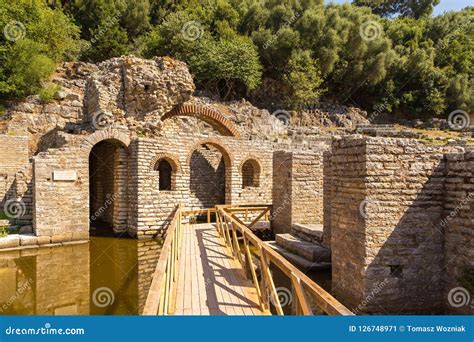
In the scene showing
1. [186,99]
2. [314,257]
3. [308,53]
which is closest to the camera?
[314,257]

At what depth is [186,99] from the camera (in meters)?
16.2

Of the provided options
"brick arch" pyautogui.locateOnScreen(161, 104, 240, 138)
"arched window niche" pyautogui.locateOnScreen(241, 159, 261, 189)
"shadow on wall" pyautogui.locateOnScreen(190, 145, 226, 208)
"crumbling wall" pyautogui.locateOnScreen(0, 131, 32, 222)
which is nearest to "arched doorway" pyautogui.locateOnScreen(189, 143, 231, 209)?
"shadow on wall" pyautogui.locateOnScreen(190, 145, 226, 208)

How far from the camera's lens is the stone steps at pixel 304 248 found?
7715 millimetres

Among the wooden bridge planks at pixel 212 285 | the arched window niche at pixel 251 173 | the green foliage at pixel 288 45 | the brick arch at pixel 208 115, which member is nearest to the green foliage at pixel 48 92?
the green foliage at pixel 288 45

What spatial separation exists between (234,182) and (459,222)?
10.0 metres

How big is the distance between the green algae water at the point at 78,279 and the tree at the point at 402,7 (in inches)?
1917

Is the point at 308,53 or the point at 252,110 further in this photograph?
the point at 308,53

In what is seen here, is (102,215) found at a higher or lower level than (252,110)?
lower

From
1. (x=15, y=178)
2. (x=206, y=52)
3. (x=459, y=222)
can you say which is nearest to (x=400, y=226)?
(x=459, y=222)

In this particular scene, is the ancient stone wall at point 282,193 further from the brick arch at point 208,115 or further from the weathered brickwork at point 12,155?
the weathered brickwork at point 12,155

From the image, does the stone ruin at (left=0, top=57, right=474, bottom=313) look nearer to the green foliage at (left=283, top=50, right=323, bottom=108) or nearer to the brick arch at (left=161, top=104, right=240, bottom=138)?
the brick arch at (left=161, top=104, right=240, bottom=138)

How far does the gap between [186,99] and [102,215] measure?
7055 mm

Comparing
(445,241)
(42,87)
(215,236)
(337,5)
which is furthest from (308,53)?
(445,241)

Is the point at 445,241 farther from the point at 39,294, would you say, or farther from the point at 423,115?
the point at 423,115
